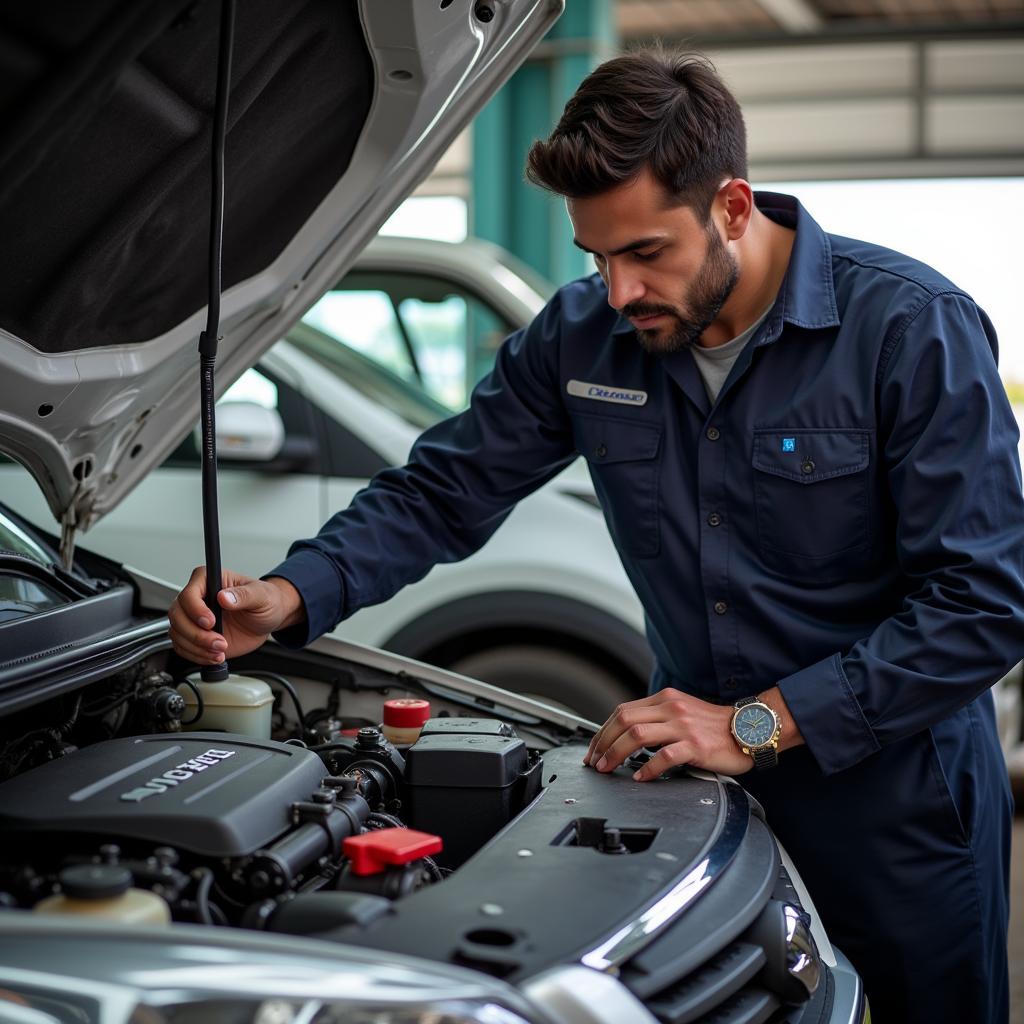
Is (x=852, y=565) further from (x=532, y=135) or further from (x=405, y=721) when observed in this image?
(x=532, y=135)

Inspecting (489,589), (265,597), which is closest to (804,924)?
(265,597)

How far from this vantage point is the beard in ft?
6.31

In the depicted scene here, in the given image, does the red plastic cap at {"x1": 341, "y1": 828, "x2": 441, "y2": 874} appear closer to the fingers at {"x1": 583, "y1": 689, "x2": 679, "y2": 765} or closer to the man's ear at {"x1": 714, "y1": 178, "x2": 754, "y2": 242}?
the fingers at {"x1": 583, "y1": 689, "x2": 679, "y2": 765}

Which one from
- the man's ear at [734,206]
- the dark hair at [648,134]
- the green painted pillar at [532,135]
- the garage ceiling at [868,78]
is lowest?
the man's ear at [734,206]

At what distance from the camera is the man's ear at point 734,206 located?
1935 mm

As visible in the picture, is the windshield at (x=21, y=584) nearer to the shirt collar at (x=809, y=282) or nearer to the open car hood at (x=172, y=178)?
the open car hood at (x=172, y=178)

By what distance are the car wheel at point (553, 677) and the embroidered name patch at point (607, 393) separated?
5.19 feet

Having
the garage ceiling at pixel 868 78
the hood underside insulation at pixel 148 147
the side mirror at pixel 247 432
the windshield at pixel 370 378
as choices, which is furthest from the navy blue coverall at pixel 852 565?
the garage ceiling at pixel 868 78

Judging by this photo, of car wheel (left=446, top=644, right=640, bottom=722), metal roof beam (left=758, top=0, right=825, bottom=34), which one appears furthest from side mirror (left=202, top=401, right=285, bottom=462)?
metal roof beam (left=758, top=0, right=825, bottom=34)

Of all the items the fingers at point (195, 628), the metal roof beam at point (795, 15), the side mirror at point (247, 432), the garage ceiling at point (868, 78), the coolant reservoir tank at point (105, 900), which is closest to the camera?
the coolant reservoir tank at point (105, 900)

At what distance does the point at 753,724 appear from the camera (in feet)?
5.86

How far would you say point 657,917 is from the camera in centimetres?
137

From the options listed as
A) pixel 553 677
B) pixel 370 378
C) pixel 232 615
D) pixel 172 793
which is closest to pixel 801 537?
pixel 232 615

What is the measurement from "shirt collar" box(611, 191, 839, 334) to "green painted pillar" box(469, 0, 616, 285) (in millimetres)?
A: 6248
